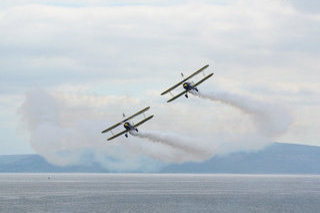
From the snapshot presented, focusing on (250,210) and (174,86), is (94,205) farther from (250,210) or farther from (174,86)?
(174,86)

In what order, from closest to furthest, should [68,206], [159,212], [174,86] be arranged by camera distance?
[174,86], [159,212], [68,206]

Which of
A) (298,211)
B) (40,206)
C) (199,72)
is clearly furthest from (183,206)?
(199,72)

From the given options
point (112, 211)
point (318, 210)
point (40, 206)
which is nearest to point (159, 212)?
point (112, 211)

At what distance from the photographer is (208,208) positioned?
180m

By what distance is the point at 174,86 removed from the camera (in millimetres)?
142750

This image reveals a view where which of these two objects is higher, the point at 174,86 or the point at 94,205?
the point at 174,86

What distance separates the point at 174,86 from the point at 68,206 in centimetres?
7099

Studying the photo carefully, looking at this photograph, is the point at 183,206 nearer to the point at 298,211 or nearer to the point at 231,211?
the point at 231,211

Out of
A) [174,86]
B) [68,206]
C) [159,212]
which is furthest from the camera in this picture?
[68,206]

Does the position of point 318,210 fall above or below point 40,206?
below

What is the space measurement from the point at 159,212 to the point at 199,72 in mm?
53582

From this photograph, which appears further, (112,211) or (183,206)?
(183,206)

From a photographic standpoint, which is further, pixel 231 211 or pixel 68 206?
pixel 68 206

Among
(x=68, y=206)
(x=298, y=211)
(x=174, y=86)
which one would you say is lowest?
(x=298, y=211)
